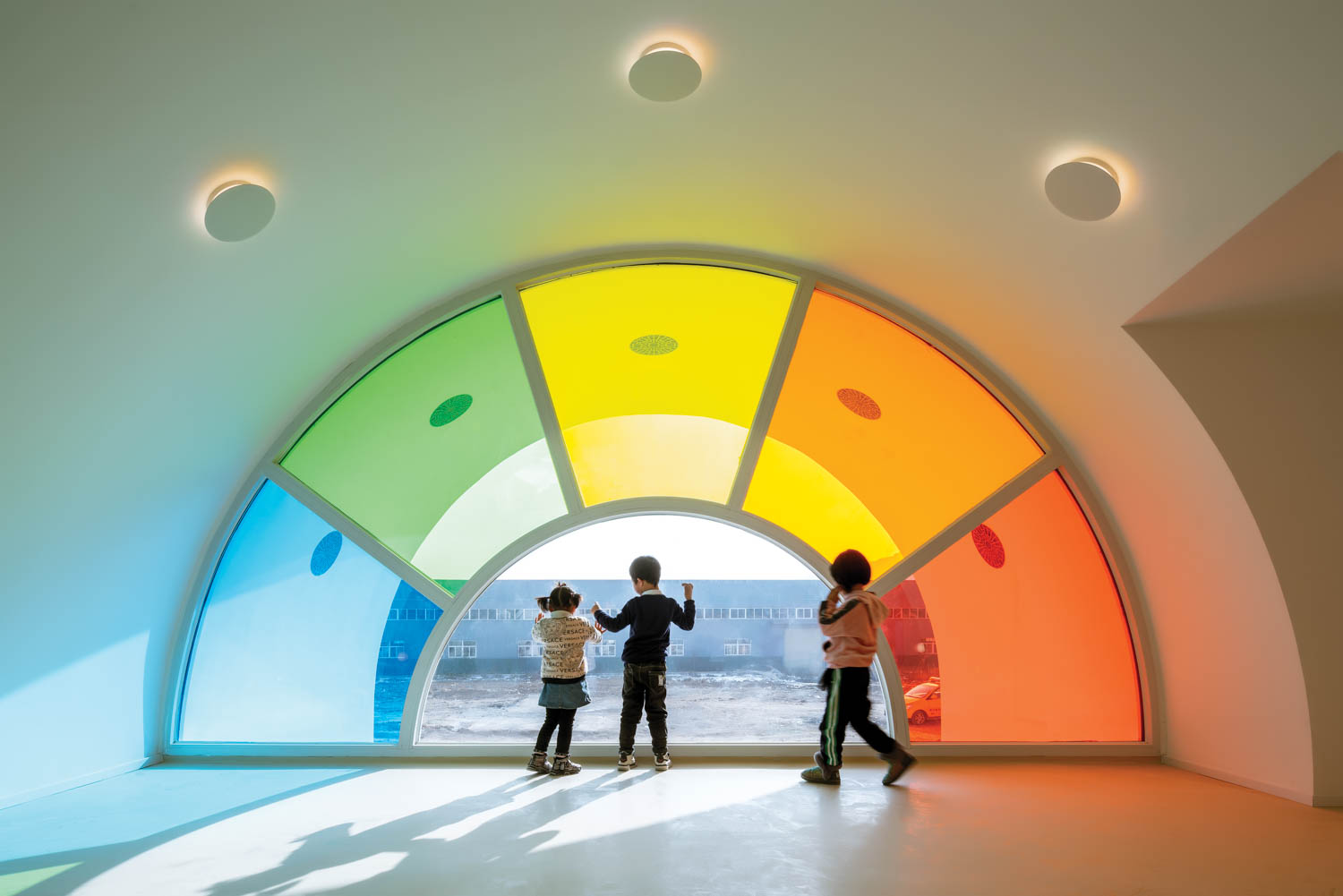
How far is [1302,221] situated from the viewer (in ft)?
11.4

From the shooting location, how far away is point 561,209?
5113mm

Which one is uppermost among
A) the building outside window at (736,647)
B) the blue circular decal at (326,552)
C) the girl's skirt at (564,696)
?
the blue circular decal at (326,552)

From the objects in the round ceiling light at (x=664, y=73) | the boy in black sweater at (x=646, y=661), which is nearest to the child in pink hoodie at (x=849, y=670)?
the boy in black sweater at (x=646, y=661)

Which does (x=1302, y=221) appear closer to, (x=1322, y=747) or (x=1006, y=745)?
(x=1322, y=747)

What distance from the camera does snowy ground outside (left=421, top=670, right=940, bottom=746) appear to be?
18.5ft

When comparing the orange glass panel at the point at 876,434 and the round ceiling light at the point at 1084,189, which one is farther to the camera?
the orange glass panel at the point at 876,434

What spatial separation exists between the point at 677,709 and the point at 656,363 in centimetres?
233

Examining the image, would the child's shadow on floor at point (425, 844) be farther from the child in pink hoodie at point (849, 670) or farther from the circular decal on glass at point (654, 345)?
the circular decal on glass at point (654, 345)

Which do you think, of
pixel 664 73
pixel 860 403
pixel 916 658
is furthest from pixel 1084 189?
pixel 916 658

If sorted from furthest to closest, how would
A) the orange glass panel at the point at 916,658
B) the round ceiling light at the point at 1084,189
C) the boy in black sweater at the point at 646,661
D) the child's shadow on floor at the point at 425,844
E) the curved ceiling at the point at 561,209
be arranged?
1. the orange glass panel at the point at 916,658
2. the boy in black sweater at the point at 646,661
3. the round ceiling light at the point at 1084,189
4. the curved ceiling at the point at 561,209
5. the child's shadow on floor at the point at 425,844

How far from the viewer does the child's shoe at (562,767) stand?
5.14 meters

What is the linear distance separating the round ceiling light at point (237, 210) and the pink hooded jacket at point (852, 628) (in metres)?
3.66

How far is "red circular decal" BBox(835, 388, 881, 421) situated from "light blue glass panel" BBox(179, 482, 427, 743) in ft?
10.1

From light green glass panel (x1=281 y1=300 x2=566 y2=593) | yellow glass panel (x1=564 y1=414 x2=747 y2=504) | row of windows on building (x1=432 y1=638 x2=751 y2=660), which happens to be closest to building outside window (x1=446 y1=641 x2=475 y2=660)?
row of windows on building (x1=432 y1=638 x2=751 y2=660)
